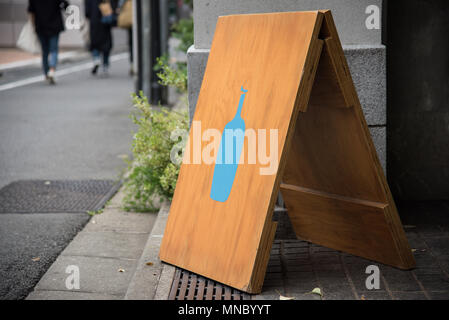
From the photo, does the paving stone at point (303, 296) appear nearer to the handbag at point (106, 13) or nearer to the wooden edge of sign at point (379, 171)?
A: the wooden edge of sign at point (379, 171)

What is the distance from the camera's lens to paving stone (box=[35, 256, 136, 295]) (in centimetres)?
369

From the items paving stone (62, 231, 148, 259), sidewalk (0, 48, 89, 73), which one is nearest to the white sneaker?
sidewalk (0, 48, 89, 73)

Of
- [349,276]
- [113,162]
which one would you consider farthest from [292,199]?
[113,162]

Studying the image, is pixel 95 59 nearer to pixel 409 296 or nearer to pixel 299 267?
pixel 299 267

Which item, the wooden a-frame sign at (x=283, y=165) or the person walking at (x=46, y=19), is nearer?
the wooden a-frame sign at (x=283, y=165)

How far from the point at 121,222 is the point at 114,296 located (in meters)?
1.53

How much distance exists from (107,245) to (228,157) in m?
1.43

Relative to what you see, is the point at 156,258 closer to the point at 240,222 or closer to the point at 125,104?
the point at 240,222

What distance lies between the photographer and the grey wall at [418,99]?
4.80m

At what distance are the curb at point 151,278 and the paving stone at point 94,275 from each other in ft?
0.48

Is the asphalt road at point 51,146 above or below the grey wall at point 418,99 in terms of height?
below

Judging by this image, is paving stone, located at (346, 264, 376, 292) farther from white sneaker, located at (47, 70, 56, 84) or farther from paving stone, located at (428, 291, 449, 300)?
white sneaker, located at (47, 70, 56, 84)
